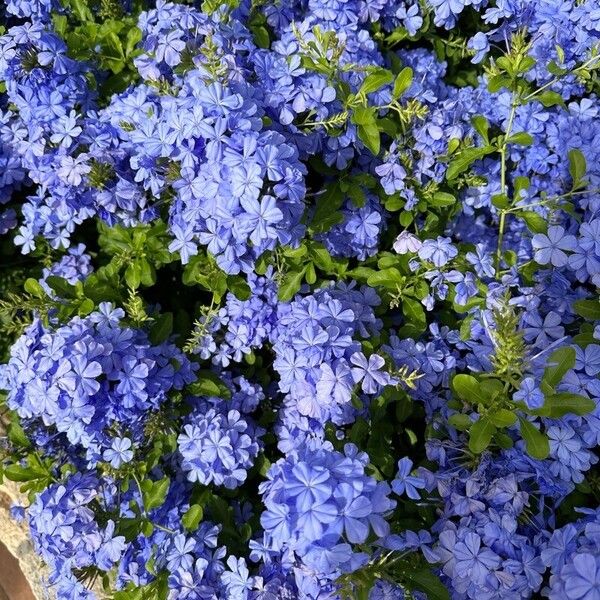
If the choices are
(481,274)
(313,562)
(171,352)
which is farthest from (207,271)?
(313,562)

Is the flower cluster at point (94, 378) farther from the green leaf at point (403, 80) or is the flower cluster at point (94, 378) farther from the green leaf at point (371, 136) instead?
the green leaf at point (403, 80)

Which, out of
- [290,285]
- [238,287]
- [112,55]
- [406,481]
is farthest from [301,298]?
[112,55]

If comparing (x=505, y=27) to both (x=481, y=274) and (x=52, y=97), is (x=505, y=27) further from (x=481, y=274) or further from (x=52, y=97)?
(x=52, y=97)

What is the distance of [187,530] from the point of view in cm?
226

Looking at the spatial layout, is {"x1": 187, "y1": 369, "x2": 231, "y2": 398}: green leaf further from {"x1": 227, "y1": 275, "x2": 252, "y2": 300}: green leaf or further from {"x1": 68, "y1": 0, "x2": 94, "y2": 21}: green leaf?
{"x1": 68, "y1": 0, "x2": 94, "y2": 21}: green leaf

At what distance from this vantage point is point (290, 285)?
92.7 inches

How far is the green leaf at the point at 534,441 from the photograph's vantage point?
73.4 inches

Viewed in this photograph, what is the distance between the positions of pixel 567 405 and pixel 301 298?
0.94 metres

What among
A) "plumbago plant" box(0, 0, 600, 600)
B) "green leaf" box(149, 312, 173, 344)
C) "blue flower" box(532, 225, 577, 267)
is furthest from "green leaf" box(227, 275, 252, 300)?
"blue flower" box(532, 225, 577, 267)

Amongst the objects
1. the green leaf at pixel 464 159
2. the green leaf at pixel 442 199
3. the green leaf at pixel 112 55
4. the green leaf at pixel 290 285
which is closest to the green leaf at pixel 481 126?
the green leaf at pixel 464 159

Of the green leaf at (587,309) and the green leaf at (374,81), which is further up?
the green leaf at (374,81)

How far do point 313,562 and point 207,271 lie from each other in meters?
1.14

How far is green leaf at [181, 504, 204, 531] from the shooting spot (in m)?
2.22

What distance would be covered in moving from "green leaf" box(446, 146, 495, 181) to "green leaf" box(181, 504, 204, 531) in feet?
4.63
